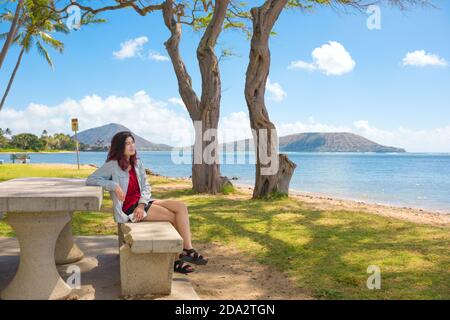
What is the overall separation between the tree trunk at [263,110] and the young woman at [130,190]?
644 centimetres

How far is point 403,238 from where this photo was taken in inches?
262

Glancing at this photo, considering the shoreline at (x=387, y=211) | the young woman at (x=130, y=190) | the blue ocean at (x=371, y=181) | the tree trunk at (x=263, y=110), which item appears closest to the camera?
the young woman at (x=130, y=190)

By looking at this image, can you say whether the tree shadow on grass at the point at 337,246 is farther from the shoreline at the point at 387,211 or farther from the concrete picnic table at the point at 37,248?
the concrete picnic table at the point at 37,248

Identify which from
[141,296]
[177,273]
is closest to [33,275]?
[141,296]

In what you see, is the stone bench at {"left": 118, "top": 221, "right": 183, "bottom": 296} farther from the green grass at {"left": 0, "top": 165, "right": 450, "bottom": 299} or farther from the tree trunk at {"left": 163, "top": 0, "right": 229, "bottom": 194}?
the tree trunk at {"left": 163, "top": 0, "right": 229, "bottom": 194}

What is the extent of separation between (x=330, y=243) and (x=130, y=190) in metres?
3.05

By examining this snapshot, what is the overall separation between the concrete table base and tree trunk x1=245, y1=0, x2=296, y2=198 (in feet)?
24.9

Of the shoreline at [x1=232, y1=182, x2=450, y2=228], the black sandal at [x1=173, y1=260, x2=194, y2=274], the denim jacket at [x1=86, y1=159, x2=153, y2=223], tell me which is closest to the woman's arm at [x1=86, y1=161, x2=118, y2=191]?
the denim jacket at [x1=86, y1=159, x2=153, y2=223]

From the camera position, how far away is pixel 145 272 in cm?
402

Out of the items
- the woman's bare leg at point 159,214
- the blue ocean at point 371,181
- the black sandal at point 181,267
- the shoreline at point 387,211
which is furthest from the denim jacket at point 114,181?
the blue ocean at point 371,181

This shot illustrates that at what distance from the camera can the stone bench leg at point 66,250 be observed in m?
5.04

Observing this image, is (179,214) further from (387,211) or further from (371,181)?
(371,181)

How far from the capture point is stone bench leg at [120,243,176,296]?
399 centimetres
